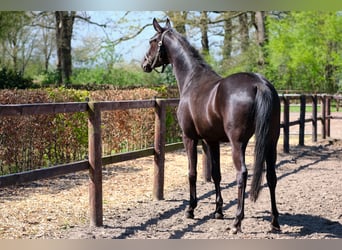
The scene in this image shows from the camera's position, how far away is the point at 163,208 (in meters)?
4.18

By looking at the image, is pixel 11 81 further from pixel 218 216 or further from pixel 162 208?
pixel 218 216

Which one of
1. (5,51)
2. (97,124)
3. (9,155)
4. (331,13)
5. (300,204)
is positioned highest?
(331,13)

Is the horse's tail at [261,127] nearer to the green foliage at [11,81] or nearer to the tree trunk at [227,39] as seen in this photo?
the green foliage at [11,81]

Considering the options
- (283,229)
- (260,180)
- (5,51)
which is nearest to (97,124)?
(260,180)

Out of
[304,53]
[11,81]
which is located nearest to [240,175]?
[11,81]

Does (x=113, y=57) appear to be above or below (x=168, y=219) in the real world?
above

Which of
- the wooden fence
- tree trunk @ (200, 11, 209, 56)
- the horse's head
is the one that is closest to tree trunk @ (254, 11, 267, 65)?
tree trunk @ (200, 11, 209, 56)

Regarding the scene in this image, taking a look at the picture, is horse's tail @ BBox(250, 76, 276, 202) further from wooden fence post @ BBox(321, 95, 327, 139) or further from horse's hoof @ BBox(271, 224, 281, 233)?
wooden fence post @ BBox(321, 95, 327, 139)

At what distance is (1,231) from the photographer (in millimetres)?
3438

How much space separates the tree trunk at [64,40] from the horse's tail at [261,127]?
12.8 meters

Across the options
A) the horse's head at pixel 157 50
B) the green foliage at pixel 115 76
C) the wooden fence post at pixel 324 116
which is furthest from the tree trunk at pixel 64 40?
the horse's head at pixel 157 50

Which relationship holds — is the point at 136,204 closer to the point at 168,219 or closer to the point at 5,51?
the point at 168,219

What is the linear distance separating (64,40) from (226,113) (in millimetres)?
13099

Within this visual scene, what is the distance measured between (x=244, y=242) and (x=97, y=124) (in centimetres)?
128
